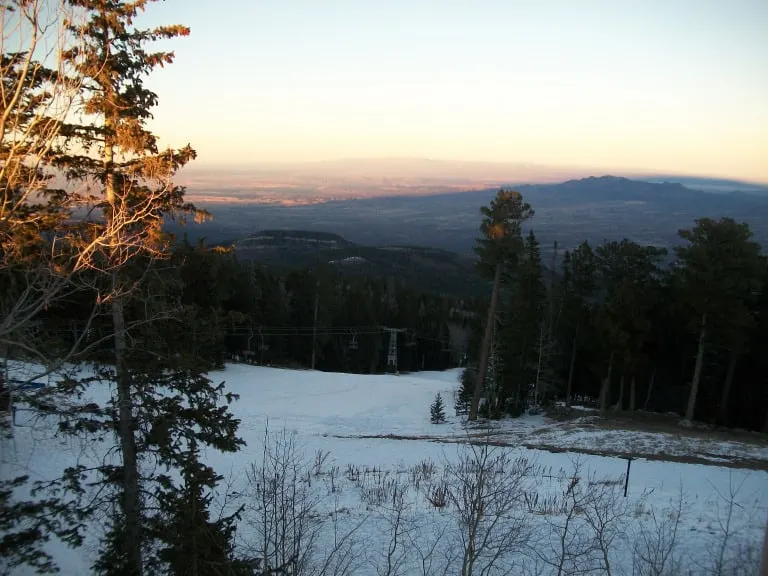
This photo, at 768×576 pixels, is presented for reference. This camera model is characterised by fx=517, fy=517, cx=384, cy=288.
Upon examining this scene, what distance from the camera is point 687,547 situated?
7.65 m

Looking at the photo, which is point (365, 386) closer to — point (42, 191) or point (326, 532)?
point (326, 532)

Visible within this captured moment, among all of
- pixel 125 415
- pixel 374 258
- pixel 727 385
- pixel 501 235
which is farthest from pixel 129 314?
pixel 374 258

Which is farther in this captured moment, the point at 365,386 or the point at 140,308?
the point at 365,386

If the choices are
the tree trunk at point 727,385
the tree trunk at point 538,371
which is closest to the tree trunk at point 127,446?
the tree trunk at point 538,371

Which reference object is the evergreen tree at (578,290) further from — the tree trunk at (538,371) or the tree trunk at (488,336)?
the tree trunk at (488,336)

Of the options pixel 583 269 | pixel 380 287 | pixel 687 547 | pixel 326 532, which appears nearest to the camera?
pixel 687 547

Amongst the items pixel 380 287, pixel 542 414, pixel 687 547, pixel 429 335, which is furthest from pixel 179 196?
pixel 380 287

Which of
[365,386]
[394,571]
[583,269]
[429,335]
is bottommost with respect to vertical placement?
[429,335]

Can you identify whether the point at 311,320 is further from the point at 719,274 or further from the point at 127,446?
the point at 127,446

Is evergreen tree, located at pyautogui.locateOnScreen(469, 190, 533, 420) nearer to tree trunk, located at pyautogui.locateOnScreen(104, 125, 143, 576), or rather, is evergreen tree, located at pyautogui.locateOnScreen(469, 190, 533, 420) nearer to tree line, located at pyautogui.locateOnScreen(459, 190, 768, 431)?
tree line, located at pyautogui.locateOnScreen(459, 190, 768, 431)

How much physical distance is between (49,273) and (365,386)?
2641cm

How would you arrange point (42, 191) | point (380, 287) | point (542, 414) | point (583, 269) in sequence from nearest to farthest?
point (42, 191), point (542, 414), point (583, 269), point (380, 287)

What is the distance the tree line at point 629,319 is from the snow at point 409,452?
11.3 ft

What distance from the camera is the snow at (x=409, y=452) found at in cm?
897
